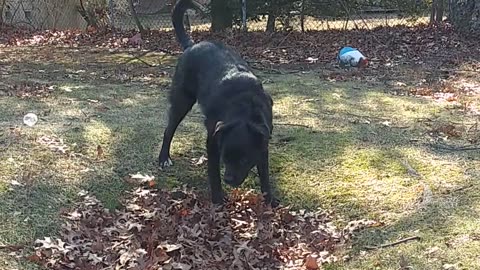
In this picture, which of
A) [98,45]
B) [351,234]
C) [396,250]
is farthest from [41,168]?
[98,45]

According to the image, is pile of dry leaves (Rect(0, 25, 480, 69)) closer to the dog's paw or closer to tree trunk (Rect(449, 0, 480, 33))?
tree trunk (Rect(449, 0, 480, 33))

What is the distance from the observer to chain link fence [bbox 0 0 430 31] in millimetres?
12172

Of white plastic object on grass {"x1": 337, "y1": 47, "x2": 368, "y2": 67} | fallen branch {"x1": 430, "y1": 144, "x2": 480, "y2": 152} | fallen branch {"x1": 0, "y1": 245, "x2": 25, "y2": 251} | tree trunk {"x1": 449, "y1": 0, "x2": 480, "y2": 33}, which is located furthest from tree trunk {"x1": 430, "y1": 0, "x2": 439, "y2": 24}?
fallen branch {"x1": 0, "y1": 245, "x2": 25, "y2": 251}

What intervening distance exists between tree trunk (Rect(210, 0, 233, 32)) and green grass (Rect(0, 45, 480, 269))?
554 cm

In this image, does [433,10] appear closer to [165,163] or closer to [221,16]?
[221,16]

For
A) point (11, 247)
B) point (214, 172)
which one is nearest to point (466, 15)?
point (214, 172)

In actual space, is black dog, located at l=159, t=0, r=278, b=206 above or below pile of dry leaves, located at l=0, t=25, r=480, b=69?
above

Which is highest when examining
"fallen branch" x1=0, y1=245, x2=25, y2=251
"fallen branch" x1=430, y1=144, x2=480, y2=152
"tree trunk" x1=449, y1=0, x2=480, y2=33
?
"tree trunk" x1=449, y1=0, x2=480, y2=33

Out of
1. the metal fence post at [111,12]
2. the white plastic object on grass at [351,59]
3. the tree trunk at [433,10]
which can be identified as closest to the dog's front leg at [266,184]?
the white plastic object on grass at [351,59]

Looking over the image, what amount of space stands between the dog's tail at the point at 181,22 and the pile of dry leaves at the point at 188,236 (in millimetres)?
1431

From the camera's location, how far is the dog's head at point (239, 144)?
362cm

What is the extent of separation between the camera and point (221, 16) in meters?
12.1

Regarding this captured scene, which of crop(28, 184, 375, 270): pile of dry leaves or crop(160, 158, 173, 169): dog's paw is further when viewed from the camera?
crop(160, 158, 173, 169): dog's paw

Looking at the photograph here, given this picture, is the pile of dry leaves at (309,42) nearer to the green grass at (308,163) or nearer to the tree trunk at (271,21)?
the tree trunk at (271,21)
